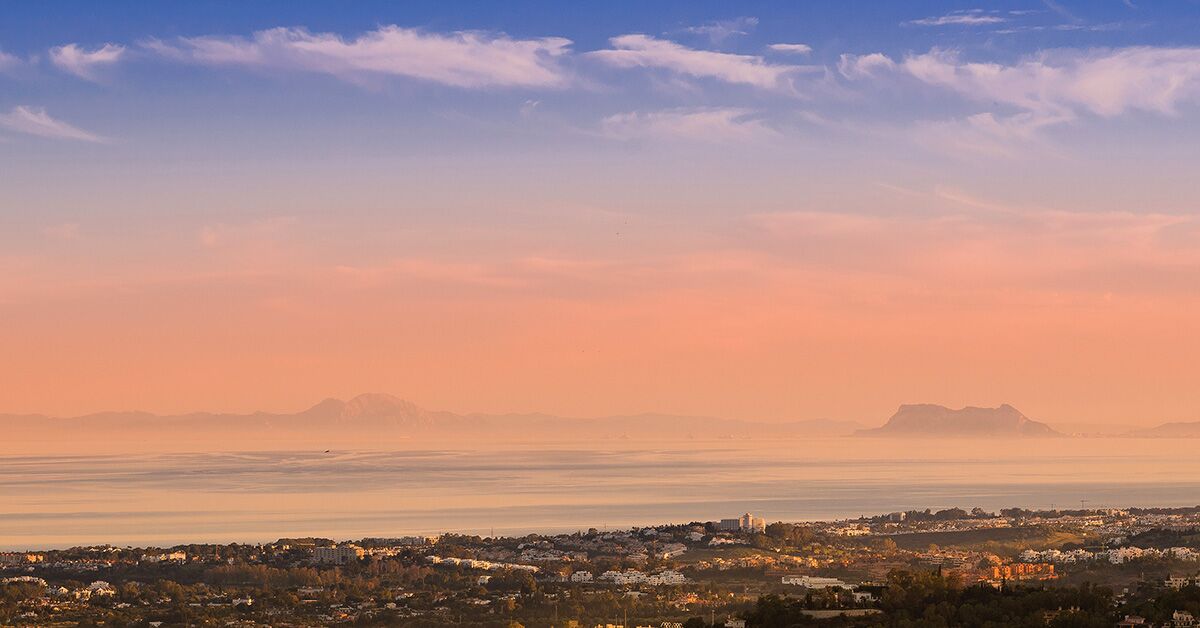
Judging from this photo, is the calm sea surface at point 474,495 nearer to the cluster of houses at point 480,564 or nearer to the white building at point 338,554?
the white building at point 338,554

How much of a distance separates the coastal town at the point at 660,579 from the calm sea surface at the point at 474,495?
24.0 meters

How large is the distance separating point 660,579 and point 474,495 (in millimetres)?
81266

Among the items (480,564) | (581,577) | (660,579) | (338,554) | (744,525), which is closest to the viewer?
(660,579)

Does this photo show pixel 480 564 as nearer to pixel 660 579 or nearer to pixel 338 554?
pixel 338 554

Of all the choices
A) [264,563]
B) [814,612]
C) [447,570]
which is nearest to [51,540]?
[264,563]

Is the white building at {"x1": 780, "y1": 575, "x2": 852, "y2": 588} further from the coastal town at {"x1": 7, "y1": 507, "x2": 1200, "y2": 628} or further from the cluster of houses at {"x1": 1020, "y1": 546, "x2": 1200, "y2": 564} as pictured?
the cluster of houses at {"x1": 1020, "y1": 546, "x2": 1200, "y2": 564}

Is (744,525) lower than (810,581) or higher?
higher

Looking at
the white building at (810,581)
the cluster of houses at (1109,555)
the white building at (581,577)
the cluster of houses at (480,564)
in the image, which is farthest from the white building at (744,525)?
the white building at (581,577)

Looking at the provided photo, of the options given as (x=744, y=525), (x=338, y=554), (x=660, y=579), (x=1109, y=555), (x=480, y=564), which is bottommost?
(x=660, y=579)

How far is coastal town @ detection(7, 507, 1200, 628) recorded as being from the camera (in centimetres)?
3572

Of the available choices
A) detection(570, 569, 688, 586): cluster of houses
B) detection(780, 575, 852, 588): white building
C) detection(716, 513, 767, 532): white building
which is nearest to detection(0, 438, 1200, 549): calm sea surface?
detection(716, 513, 767, 532): white building

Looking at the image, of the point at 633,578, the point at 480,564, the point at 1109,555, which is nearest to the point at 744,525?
the point at 480,564

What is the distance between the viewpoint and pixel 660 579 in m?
59.4

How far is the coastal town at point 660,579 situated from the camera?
35.7m
